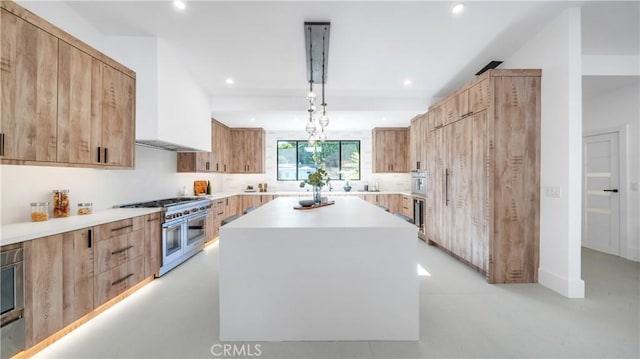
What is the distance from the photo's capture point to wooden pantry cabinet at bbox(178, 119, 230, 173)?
454 centimetres

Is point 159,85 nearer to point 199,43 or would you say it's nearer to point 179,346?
point 199,43

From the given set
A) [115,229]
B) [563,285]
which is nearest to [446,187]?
[563,285]

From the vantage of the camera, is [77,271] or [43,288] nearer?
[43,288]

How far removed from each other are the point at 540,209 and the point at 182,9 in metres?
Result: 4.21

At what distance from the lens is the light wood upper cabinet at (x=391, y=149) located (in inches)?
264

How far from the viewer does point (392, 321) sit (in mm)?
1854

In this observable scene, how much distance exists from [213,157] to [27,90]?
358cm

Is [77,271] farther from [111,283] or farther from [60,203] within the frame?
[60,203]

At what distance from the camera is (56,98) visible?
206 cm

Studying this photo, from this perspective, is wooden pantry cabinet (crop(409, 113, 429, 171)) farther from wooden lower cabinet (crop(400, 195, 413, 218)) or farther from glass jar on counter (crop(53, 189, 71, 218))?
glass jar on counter (crop(53, 189, 71, 218))

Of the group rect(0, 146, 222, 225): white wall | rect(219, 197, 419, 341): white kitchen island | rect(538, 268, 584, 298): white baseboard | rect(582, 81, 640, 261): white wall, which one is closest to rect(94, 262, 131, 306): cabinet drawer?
rect(0, 146, 222, 225): white wall

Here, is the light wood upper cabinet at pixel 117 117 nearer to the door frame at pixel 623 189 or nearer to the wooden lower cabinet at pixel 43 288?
the wooden lower cabinet at pixel 43 288

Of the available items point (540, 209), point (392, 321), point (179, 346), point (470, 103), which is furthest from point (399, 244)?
point (470, 103)

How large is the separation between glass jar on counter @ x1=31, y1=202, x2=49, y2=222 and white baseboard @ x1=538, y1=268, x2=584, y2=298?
16.0 feet
